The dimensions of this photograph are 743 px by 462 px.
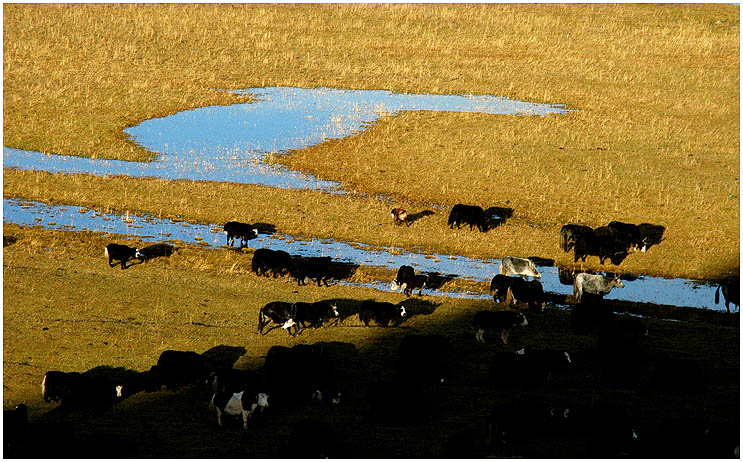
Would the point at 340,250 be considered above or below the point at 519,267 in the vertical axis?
above

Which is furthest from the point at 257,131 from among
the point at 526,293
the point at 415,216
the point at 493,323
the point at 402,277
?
the point at 493,323

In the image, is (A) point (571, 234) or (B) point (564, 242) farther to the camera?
(B) point (564, 242)

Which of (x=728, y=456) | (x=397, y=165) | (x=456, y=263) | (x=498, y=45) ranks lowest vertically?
(x=728, y=456)

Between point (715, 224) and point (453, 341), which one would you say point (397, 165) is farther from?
point (453, 341)

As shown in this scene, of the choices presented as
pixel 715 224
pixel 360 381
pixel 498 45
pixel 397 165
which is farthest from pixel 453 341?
pixel 498 45

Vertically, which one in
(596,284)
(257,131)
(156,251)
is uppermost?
(257,131)

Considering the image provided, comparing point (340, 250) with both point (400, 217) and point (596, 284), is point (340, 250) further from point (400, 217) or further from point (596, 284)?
point (596, 284)

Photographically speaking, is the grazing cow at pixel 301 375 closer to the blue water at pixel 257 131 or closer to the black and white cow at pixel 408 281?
the black and white cow at pixel 408 281
